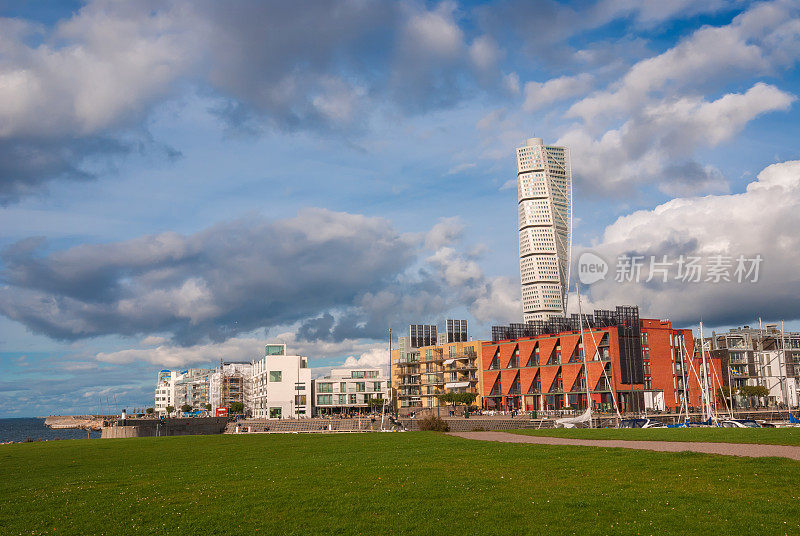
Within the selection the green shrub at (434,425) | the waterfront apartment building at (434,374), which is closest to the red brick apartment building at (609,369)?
the waterfront apartment building at (434,374)

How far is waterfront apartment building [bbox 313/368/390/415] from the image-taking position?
6127 inches

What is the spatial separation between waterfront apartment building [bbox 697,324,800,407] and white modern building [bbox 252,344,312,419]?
86.7m

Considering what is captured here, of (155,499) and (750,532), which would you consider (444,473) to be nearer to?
(155,499)

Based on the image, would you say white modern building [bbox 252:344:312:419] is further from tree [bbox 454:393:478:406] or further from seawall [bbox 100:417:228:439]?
tree [bbox 454:393:478:406]

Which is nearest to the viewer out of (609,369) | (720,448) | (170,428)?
(720,448)

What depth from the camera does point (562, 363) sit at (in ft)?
388

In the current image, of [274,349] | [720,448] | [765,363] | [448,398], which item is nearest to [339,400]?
[274,349]

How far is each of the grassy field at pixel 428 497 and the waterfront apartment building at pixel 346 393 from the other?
429 feet

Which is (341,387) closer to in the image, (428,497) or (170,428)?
(170,428)

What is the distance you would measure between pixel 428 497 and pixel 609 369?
319ft

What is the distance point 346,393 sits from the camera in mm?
156500

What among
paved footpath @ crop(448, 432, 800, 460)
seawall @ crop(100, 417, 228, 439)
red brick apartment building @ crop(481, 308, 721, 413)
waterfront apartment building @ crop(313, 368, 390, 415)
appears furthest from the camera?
waterfront apartment building @ crop(313, 368, 390, 415)

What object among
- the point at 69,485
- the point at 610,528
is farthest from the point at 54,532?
the point at 610,528

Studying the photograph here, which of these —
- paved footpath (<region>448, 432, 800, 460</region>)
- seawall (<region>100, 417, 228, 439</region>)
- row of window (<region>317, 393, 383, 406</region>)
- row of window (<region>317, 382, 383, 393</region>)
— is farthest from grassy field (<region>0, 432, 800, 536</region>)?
row of window (<region>317, 382, 383, 393</region>)
